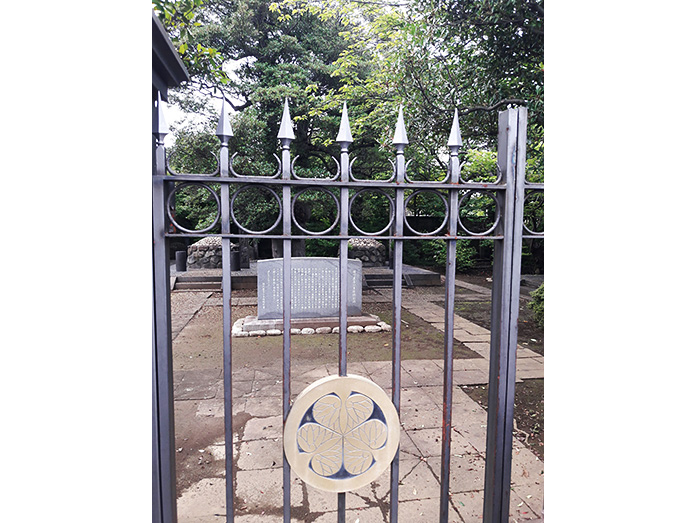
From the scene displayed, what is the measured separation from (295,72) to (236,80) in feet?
5.33

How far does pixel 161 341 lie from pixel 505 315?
128cm

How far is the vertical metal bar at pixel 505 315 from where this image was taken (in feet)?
5.14

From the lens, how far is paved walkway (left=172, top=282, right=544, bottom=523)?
2314 mm

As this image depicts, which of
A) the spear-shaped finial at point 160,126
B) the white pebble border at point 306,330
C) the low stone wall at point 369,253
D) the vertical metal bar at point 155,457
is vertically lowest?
the white pebble border at point 306,330

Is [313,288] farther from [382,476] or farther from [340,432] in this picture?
[340,432]

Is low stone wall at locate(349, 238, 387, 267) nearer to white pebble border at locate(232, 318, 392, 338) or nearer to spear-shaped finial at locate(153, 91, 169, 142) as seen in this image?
white pebble border at locate(232, 318, 392, 338)

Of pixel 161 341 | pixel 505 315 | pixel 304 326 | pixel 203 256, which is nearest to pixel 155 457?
pixel 161 341

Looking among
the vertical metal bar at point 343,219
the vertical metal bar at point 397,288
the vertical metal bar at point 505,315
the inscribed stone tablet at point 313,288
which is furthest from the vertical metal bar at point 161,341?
the inscribed stone tablet at point 313,288

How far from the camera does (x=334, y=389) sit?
1477mm

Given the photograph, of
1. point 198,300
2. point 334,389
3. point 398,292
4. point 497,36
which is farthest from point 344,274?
point 198,300

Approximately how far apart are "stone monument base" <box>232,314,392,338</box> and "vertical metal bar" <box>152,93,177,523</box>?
4626 mm

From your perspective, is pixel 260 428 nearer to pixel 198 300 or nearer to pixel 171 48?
pixel 171 48

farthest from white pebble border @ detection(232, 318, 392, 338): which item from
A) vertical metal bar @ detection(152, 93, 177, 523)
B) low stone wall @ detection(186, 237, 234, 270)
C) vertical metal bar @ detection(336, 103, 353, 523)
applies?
low stone wall @ detection(186, 237, 234, 270)

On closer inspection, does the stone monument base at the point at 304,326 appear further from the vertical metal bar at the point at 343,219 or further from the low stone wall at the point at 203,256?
the low stone wall at the point at 203,256
